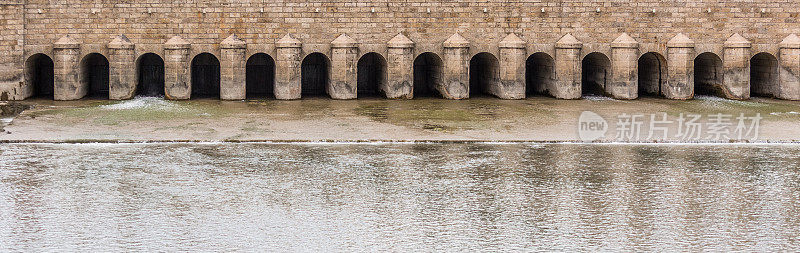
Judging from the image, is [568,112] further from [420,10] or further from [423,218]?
[423,218]

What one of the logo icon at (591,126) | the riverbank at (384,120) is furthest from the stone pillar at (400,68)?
the logo icon at (591,126)

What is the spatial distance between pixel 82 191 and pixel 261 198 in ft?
9.77

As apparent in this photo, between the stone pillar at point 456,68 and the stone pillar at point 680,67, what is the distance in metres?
6.61

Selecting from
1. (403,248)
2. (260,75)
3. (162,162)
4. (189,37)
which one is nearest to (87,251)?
(403,248)

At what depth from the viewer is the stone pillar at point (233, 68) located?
31.9 m

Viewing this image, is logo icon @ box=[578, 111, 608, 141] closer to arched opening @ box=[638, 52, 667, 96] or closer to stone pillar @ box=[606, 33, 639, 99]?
stone pillar @ box=[606, 33, 639, 99]

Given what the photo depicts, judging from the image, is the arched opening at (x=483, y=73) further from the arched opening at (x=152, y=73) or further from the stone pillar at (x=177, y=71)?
the arched opening at (x=152, y=73)

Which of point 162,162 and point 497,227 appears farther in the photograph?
point 162,162

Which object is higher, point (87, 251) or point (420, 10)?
point (420, 10)

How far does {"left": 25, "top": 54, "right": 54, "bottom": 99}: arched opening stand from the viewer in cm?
3259

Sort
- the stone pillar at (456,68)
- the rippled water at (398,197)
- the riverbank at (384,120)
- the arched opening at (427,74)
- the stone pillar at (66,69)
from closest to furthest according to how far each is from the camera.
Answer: the rippled water at (398,197), the riverbank at (384,120), the stone pillar at (66,69), the stone pillar at (456,68), the arched opening at (427,74)

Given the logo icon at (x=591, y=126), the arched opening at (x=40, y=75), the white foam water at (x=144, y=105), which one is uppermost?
the arched opening at (x=40, y=75)

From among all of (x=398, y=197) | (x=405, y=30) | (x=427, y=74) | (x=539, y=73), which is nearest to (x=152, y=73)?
(x=405, y=30)

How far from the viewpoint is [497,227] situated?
13.9 m
